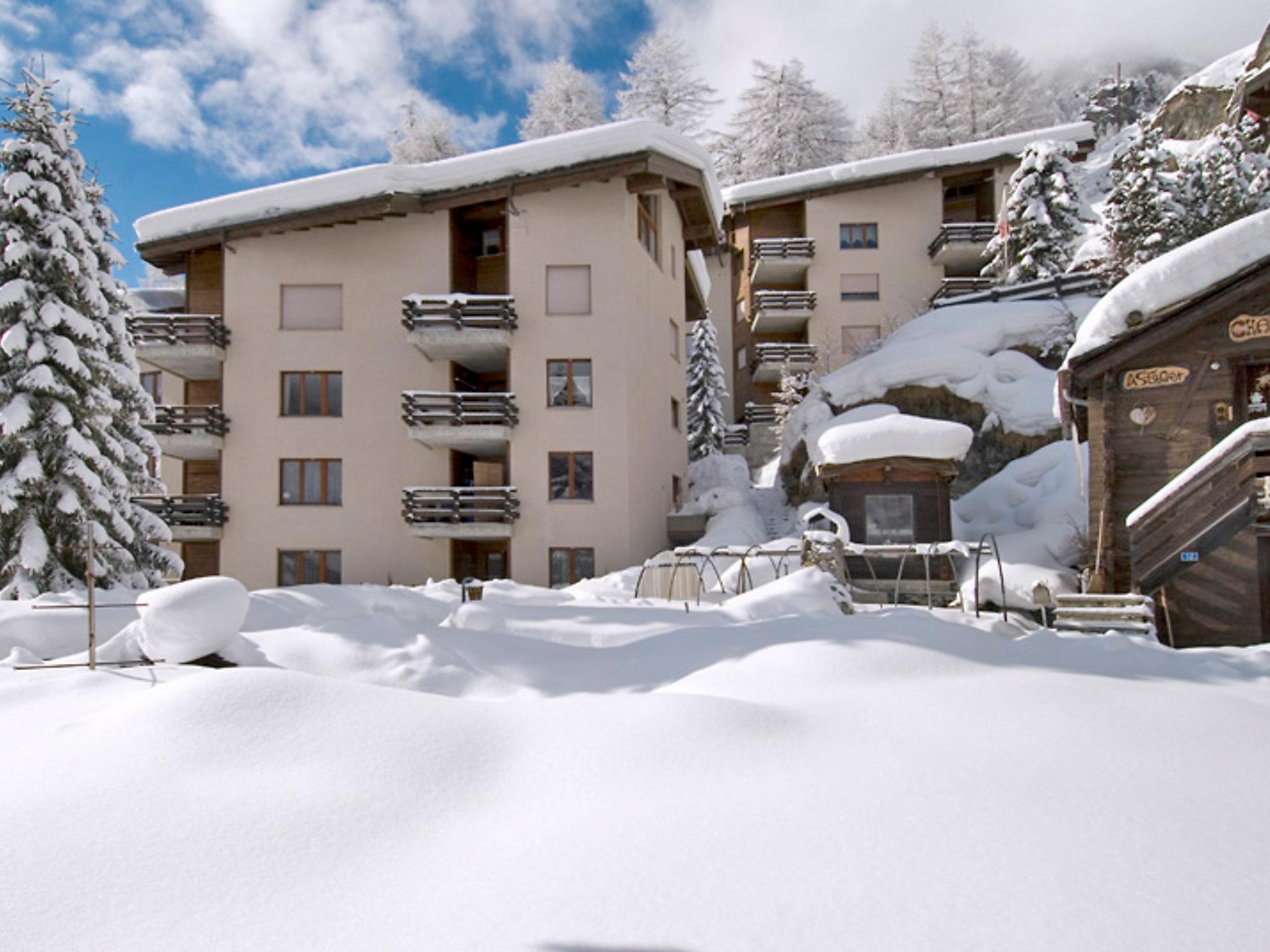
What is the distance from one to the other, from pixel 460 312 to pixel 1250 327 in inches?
683

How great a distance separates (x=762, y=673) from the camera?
20.5 feet

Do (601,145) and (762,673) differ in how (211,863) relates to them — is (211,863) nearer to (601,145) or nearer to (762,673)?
(762,673)

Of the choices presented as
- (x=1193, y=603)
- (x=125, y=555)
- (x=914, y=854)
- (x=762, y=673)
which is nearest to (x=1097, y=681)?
(x=762, y=673)

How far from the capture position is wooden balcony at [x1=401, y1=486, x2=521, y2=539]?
21188 millimetres

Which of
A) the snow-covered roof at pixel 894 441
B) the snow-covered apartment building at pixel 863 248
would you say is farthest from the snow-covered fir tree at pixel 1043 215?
the snow-covered roof at pixel 894 441

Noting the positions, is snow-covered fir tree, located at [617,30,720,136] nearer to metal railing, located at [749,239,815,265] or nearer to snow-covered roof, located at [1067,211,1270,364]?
metal railing, located at [749,239,815,265]

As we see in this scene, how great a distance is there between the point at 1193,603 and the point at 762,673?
8.73 metres

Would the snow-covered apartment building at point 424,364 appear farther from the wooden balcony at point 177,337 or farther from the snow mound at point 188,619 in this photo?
the snow mound at point 188,619

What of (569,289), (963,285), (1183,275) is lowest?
(1183,275)

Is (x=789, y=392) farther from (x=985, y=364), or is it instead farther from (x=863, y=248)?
(x=863, y=248)

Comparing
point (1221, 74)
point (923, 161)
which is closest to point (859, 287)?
point (923, 161)

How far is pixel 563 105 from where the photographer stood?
156 feet

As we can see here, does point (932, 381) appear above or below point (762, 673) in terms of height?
above

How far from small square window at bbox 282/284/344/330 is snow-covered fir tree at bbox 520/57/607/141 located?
27932 mm
